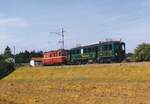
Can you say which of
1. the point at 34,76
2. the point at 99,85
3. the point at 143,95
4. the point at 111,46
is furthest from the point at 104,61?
the point at 143,95

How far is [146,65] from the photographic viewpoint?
44438 millimetres

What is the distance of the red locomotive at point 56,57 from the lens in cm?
7619

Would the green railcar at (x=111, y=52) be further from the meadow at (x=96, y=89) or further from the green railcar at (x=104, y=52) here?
the meadow at (x=96, y=89)

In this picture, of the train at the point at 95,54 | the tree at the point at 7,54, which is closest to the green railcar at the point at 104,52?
the train at the point at 95,54

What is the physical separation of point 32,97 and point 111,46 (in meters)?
27.0

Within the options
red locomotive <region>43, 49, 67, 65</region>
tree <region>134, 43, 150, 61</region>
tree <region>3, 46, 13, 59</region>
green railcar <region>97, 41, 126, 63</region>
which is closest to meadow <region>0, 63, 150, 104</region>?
green railcar <region>97, 41, 126, 63</region>

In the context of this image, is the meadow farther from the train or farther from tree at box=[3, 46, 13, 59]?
tree at box=[3, 46, 13, 59]

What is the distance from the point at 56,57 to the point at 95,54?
15.3 m

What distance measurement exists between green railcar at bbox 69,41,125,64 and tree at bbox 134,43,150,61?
32.3 ft

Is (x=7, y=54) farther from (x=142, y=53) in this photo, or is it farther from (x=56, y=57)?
(x=142, y=53)

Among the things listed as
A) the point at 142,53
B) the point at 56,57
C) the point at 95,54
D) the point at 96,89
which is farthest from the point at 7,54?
the point at 96,89

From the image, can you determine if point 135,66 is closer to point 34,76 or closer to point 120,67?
point 120,67

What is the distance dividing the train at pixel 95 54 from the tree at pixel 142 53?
9681 mm

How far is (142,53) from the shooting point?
7662 centimetres
